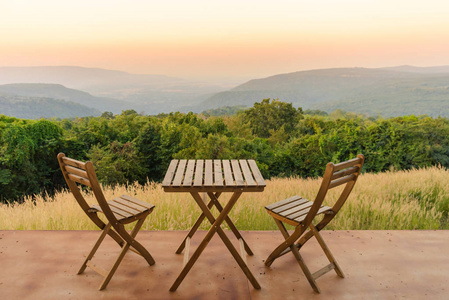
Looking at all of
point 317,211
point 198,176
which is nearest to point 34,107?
point 198,176

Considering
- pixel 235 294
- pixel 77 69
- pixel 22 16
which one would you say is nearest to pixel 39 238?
pixel 235 294

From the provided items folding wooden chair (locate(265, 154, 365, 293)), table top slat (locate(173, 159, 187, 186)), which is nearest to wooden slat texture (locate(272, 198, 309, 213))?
folding wooden chair (locate(265, 154, 365, 293))

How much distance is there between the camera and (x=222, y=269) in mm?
2826

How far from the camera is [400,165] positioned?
522 inches

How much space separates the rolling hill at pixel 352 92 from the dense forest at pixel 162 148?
55.6 m

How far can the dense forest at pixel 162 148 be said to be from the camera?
12977 millimetres

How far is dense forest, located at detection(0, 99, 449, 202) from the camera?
1298 cm

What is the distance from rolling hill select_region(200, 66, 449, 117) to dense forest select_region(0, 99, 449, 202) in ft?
182

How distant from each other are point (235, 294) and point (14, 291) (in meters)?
1.66

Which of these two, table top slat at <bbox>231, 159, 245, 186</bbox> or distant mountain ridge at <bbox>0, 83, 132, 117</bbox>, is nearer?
table top slat at <bbox>231, 159, 245, 186</bbox>

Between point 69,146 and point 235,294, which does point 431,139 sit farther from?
point 69,146

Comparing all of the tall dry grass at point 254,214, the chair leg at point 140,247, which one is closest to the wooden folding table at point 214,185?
the chair leg at point 140,247

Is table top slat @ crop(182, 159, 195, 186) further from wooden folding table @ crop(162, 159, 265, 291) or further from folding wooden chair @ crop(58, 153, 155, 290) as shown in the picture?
folding wooden chair @ crop(58, 153, 155, 290)

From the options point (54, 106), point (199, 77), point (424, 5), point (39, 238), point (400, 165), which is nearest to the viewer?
point (39, 238)
